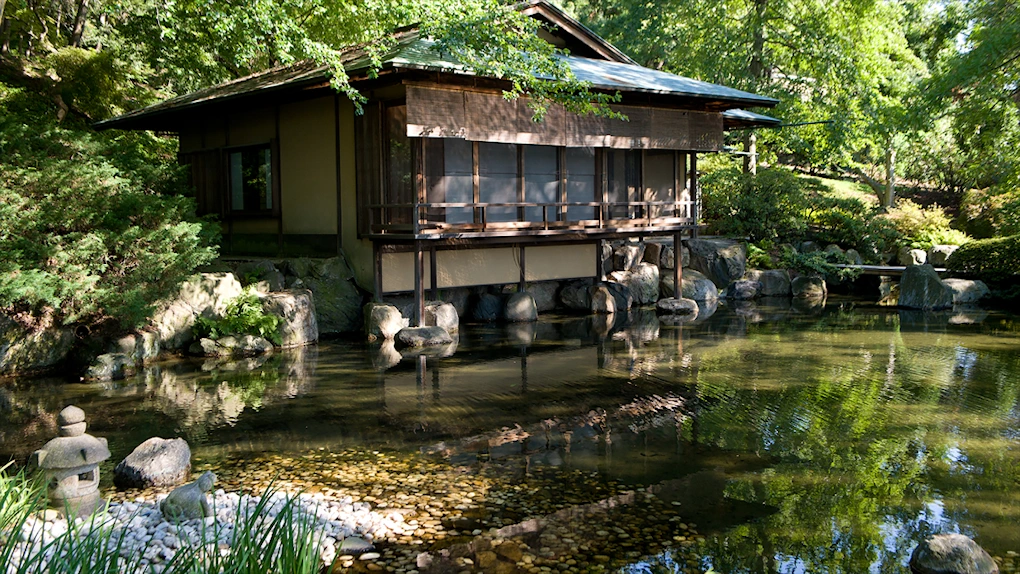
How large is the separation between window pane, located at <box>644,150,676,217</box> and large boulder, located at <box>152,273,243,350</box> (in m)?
9.70

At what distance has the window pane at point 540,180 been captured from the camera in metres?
16.1

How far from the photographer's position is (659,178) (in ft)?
63.0

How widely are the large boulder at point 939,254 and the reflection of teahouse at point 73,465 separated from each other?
22206mm

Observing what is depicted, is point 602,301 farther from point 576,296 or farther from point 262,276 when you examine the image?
point 262,276

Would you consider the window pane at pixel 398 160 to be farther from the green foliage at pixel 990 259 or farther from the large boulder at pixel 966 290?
the green foliage at pixel 990 259

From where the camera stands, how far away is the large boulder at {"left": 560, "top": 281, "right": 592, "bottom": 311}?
1816 cm

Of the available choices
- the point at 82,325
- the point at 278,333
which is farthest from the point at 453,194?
the point at 82,325

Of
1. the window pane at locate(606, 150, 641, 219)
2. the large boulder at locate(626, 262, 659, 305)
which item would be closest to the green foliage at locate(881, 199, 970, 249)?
the large boulder at locate(626, 262, 659, 305)

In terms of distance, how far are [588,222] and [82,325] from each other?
9.12 metres

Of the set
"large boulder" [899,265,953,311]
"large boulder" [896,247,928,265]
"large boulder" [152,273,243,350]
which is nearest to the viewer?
"large boulder" [152,273,243,350]

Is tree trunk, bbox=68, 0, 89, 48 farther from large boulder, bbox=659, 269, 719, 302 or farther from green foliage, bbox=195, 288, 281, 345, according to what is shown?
large boulder, bbox=659, 269, 719, 302

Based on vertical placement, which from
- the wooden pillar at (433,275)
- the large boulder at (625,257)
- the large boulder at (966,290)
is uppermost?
the large boulder at (625,257)

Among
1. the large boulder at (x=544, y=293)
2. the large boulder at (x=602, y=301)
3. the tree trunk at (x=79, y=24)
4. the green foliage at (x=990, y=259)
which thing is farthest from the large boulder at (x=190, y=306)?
the green foliage at (x=990, y=259)

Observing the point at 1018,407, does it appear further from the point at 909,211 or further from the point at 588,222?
the point at 909,211
